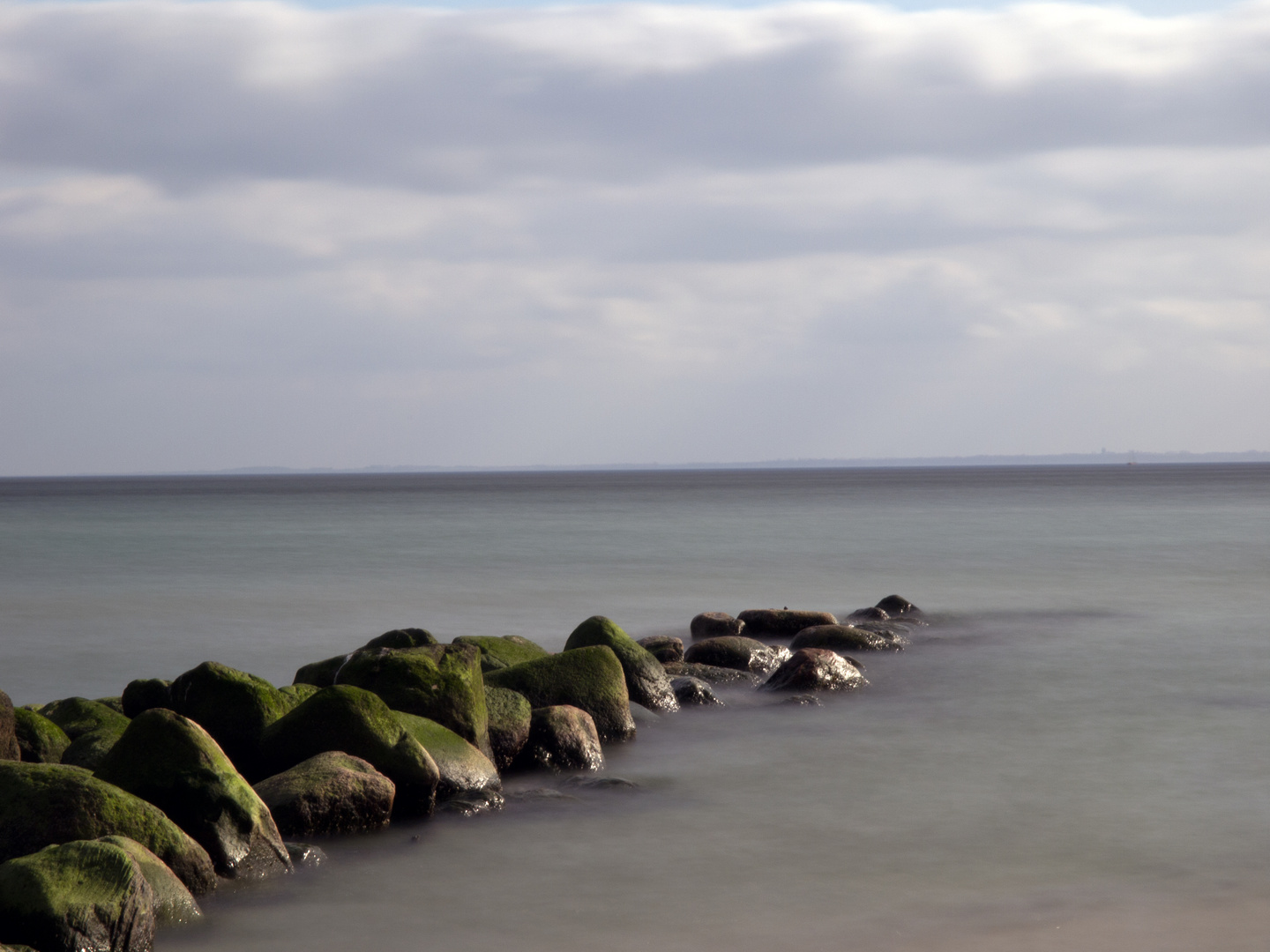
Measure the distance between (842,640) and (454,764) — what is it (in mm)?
8819

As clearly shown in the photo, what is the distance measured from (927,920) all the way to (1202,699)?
7834 millimetres

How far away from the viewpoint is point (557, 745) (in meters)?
9.73

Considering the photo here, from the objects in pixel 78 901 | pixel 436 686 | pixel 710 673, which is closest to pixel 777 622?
pixel 710 673

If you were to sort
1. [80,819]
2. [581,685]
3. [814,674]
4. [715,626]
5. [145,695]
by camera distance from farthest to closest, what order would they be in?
[715,626] → [814,674] → [581,685] → [145,695] → [80,819]

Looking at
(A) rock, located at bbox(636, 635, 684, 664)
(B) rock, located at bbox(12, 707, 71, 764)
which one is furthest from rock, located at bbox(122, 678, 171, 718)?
(A) rock, located at bbox(636, 635, 684, 664)

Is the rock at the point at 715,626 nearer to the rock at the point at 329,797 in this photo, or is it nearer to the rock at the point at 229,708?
the rock at the point at 229,708

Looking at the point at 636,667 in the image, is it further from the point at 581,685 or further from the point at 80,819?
the point at 80,819

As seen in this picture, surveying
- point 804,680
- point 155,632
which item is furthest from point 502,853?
point 155,632

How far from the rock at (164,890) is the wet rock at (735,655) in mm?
8718

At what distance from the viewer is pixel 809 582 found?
27.8m

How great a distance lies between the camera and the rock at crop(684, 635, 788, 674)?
47.9 feet

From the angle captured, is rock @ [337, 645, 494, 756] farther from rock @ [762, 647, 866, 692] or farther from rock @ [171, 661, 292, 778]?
rock @ [762, 647, 866, 692]

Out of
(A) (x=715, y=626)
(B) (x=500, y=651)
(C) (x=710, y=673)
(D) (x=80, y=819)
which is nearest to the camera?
(D) (x=80, y=819)

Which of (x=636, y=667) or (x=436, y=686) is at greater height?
(x=436, y=686)
